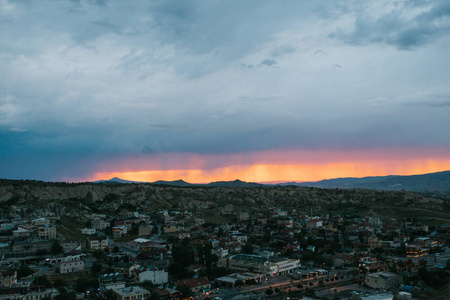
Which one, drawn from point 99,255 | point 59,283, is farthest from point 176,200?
point 59,283

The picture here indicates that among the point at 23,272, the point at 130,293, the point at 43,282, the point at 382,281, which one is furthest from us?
the point at 23,272

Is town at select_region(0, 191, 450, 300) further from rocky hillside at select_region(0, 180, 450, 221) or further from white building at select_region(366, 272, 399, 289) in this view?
rocky hillside at select_region(0, 180, 450, 221)

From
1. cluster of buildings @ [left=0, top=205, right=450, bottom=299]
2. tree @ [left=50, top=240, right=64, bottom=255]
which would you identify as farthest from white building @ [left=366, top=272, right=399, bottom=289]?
tree @ [left=50, top=240, right=64, bottom=255]

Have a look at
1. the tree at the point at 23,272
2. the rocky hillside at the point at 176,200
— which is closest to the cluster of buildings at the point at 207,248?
the tree at the point at 23,272

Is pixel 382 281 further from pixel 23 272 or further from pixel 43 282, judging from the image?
pixel 23 272

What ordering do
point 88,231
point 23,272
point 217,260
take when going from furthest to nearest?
point 88,231
point 217,260
point 23,272

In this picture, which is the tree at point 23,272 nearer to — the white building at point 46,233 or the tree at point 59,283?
the tree at point 59,283

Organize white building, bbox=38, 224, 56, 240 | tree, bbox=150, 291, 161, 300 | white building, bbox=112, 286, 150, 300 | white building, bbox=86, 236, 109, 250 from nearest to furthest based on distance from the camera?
tree, bbox=150, 291, 161, 300 → white building, bbox=112, 286, 150, 300 → white building, bbox=86, 236, 109, 250 → white building, bbox=38, 224, 56, 240

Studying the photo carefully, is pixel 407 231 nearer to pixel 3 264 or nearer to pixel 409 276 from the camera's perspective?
pixel 409 276

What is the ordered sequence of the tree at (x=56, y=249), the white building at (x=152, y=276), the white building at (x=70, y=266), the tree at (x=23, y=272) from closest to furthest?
the white building at (x=152, y=276) < the tree at (x=23, y=272) < the white building at (x=70, y=266) < the tree at (x=56, y=249)
